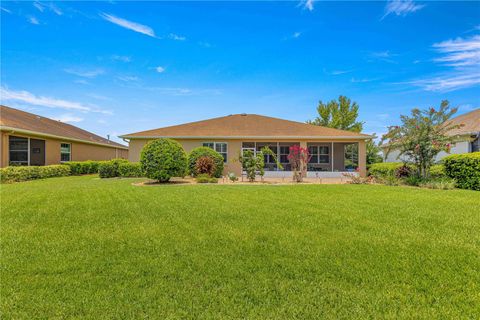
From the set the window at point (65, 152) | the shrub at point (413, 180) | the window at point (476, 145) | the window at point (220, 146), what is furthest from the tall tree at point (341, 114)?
the window at point (65, 152)

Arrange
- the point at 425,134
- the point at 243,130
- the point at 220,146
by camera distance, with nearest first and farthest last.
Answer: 1. the point at 425,134
2. the point at 220,146
3. the point at 243,130

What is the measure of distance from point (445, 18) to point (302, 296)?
54.2 feet

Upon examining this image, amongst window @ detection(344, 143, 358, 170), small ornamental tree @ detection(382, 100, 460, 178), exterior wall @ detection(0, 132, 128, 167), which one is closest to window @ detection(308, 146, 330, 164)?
window @ detection(344, 143, 358, 170)

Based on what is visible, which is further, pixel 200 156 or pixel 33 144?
pixel 33 144

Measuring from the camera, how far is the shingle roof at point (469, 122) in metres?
17.5

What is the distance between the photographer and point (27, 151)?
51.7 ft

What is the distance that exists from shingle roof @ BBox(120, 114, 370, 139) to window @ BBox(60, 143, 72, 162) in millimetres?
6068

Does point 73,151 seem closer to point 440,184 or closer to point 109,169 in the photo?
point 109,169

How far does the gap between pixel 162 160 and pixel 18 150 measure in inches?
431

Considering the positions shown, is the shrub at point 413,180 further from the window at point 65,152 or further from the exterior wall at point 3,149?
the window at point 65,152

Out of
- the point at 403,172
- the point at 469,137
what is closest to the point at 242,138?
the point at 403,172

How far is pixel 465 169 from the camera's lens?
1038 cm

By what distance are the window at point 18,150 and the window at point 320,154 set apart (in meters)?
20.4

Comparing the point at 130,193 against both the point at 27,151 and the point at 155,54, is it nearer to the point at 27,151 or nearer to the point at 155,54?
the point at 155,54
